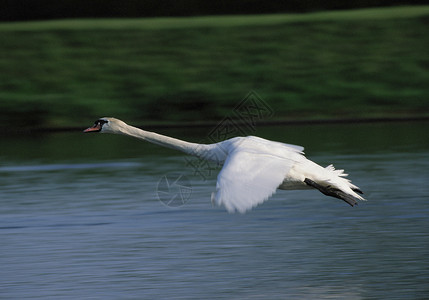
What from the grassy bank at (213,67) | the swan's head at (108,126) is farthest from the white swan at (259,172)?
the grassy bank at (213,67)

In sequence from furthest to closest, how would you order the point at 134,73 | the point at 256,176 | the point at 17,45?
1. the point at 17,45
2. the point at 134,73
3. the point at 256,176

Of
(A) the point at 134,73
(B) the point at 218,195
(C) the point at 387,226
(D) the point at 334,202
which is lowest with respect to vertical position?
(B) the point at 218,195

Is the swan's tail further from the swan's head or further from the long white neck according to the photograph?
the swan's head

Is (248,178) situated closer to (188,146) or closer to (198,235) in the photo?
(188,146)

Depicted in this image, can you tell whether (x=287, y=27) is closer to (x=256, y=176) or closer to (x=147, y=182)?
(x=147, y=182)

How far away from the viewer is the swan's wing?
616 centimetres

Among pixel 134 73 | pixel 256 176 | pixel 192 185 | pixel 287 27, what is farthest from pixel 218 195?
pixel 287 27

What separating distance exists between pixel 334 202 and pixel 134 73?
11.7 meters

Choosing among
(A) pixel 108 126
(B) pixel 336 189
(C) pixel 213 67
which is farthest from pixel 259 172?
(C) pixel 213 67

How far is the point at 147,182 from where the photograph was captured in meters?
11.9

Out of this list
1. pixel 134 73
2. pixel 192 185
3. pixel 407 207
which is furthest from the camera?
pixel 134 73

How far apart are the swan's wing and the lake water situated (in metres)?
0.74

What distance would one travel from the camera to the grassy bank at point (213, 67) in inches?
765

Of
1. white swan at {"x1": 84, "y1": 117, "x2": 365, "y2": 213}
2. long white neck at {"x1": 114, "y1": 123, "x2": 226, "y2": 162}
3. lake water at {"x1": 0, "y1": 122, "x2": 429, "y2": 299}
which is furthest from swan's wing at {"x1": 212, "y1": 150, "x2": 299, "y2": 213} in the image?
lake water at {"x1": 0, "y1": 122, "x2": 429, "y2": 299}
